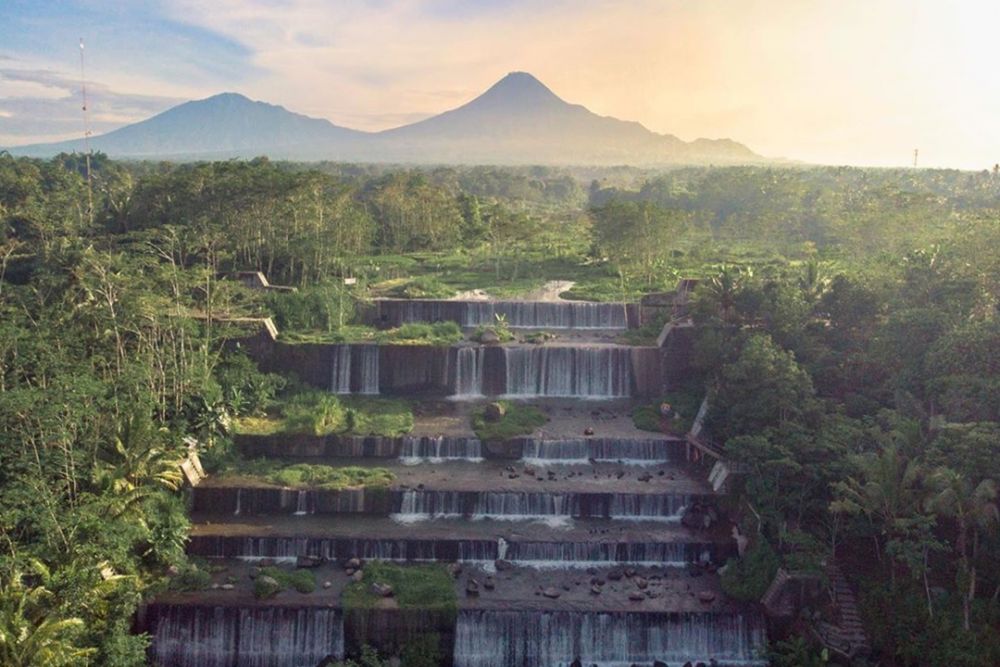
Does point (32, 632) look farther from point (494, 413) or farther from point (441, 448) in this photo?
point (494, 413)

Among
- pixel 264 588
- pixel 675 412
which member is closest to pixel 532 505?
pixel 675 412

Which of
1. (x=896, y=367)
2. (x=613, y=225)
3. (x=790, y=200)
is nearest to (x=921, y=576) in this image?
(x=896, y=367)

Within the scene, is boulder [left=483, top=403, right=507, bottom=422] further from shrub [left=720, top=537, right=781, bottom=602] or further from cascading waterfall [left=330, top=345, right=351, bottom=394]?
shrub [left=720, top=537, right=781, bottom=602]

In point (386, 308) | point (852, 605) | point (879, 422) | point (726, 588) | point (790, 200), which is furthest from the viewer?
point (790, 200)

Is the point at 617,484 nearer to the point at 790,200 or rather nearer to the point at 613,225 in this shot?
the point at 613,225

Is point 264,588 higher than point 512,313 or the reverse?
the reverse
